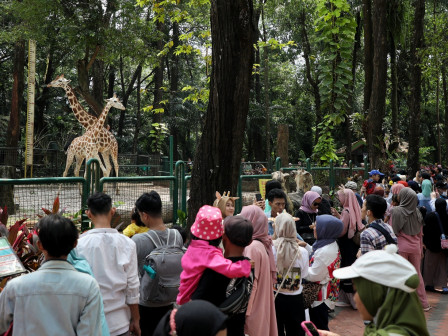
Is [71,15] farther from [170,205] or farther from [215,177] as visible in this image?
[215,177]

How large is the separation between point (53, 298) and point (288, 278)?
2468 millimetres

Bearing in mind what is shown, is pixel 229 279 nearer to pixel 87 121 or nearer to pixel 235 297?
pixel 235 297

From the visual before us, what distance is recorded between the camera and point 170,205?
714 centimetres

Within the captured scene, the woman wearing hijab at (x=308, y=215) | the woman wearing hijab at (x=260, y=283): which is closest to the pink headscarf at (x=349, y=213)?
the woman wearing hijab at (x=308, y=215)

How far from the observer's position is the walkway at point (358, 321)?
6.22 metres

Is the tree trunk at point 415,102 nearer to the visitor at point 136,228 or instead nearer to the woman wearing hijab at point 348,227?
the woman wearing hijab at point 348,227

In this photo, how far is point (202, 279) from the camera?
10.7 ft

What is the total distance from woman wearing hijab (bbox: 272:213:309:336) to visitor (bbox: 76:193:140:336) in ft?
4.93

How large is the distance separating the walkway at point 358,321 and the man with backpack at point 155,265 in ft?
10.5

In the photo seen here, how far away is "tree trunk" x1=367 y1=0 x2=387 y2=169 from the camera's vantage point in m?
13.6

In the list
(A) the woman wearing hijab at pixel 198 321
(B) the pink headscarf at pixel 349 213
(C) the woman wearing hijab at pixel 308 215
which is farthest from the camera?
(B) the pink headscarf at pixel 349 213

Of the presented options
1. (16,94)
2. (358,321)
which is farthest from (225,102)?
(16,94)

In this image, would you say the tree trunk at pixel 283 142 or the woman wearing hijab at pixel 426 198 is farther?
the tree trunk at pixel 283 142

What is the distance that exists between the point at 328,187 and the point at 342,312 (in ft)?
20.4
